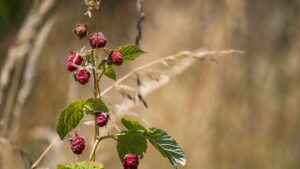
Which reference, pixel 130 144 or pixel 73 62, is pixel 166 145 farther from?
pixel 73 62

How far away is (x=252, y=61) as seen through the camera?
3.87m

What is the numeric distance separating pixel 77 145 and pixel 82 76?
0.09 metres

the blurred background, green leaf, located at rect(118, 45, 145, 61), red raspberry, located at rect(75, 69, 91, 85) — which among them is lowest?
the blurred background

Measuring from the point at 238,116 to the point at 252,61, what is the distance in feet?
1.23

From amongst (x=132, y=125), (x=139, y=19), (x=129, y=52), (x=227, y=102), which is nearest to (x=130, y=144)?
(x=132, y=125)

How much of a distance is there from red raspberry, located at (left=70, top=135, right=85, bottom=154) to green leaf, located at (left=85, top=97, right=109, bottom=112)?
45 mm

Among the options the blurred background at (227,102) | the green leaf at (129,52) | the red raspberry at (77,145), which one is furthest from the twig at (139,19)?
the blurred background at (227,102)

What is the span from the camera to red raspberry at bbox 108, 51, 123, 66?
0.97 metres

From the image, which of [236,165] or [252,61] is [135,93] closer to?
[236,165]

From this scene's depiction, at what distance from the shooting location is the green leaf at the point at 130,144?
0.99m

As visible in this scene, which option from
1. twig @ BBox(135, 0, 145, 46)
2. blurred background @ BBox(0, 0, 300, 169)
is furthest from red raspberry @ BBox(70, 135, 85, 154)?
blurred background @ BBox(0, 0, 300, 169)

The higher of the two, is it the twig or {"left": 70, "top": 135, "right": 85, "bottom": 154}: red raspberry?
the twig

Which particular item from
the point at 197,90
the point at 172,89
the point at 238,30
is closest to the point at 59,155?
the point at 238,30

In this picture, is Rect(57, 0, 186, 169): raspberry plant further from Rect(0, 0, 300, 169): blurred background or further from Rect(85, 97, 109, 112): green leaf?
Rect(0, 0, 300, 169): blurred background
